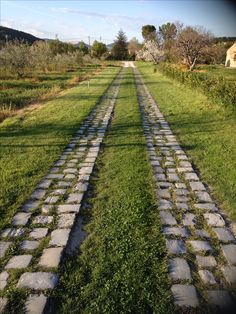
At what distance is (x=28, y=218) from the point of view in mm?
4148

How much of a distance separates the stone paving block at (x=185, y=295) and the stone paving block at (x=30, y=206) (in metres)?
2.27

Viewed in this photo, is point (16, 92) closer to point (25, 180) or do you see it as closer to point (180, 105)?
point (180, 105)

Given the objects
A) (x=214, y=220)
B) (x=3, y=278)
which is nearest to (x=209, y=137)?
(x=214, y=220)

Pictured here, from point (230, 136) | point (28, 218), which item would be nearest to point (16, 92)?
point (230, 136)

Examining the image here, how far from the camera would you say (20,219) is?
4.12 meters

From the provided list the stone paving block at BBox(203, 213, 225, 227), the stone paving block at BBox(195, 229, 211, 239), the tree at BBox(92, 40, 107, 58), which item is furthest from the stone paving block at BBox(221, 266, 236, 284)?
the tree at BBox(92, 40, 107, 58)

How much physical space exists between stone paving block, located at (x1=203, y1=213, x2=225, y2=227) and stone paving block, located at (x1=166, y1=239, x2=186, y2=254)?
61 centimetres

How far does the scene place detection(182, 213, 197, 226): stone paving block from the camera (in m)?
4.05

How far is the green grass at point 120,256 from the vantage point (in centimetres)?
280

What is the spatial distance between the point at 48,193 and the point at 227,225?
8.57 feet

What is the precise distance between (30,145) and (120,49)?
76.1m

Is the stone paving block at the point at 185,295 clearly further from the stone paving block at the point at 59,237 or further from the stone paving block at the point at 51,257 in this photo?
the stone paving block at the point at 59,237

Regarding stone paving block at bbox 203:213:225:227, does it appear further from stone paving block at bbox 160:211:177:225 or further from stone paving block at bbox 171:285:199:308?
stone paving block at bbox 171:285:199:308

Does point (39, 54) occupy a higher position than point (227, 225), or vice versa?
point (39, 54)
